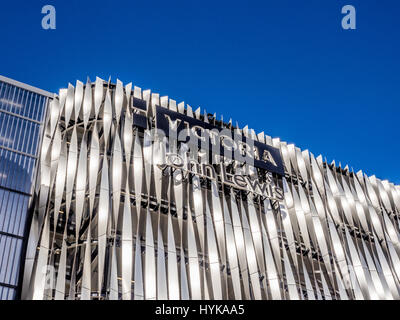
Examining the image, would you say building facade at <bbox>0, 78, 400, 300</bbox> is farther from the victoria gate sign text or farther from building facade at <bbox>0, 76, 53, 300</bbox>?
building facade at <bbox>0, 76, 53, 300</bbox>

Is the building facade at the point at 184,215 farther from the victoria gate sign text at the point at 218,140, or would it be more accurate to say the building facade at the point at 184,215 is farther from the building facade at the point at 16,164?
the building facade at the point at 16,164

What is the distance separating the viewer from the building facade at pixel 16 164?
28.8 m

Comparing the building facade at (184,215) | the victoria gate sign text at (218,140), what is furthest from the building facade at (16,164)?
the victoria gate sign text at (218,140)

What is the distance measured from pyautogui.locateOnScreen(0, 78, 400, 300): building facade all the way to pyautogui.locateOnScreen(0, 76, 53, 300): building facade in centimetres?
58

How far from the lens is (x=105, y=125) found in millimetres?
35281

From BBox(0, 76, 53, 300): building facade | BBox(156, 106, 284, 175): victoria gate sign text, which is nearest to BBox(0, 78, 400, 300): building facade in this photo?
BBox(156, 106, 284, 175): victoria gate sign text

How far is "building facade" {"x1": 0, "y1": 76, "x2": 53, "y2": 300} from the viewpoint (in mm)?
28797

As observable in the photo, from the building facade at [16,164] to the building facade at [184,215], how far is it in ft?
1.90

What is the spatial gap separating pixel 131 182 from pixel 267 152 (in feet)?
34.7

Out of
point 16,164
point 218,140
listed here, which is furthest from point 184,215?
point 16,164

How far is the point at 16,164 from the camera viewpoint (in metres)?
32.7

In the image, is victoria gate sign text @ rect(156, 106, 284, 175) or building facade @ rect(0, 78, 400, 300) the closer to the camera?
building facade @ rect(0, 78, 400, 300)
